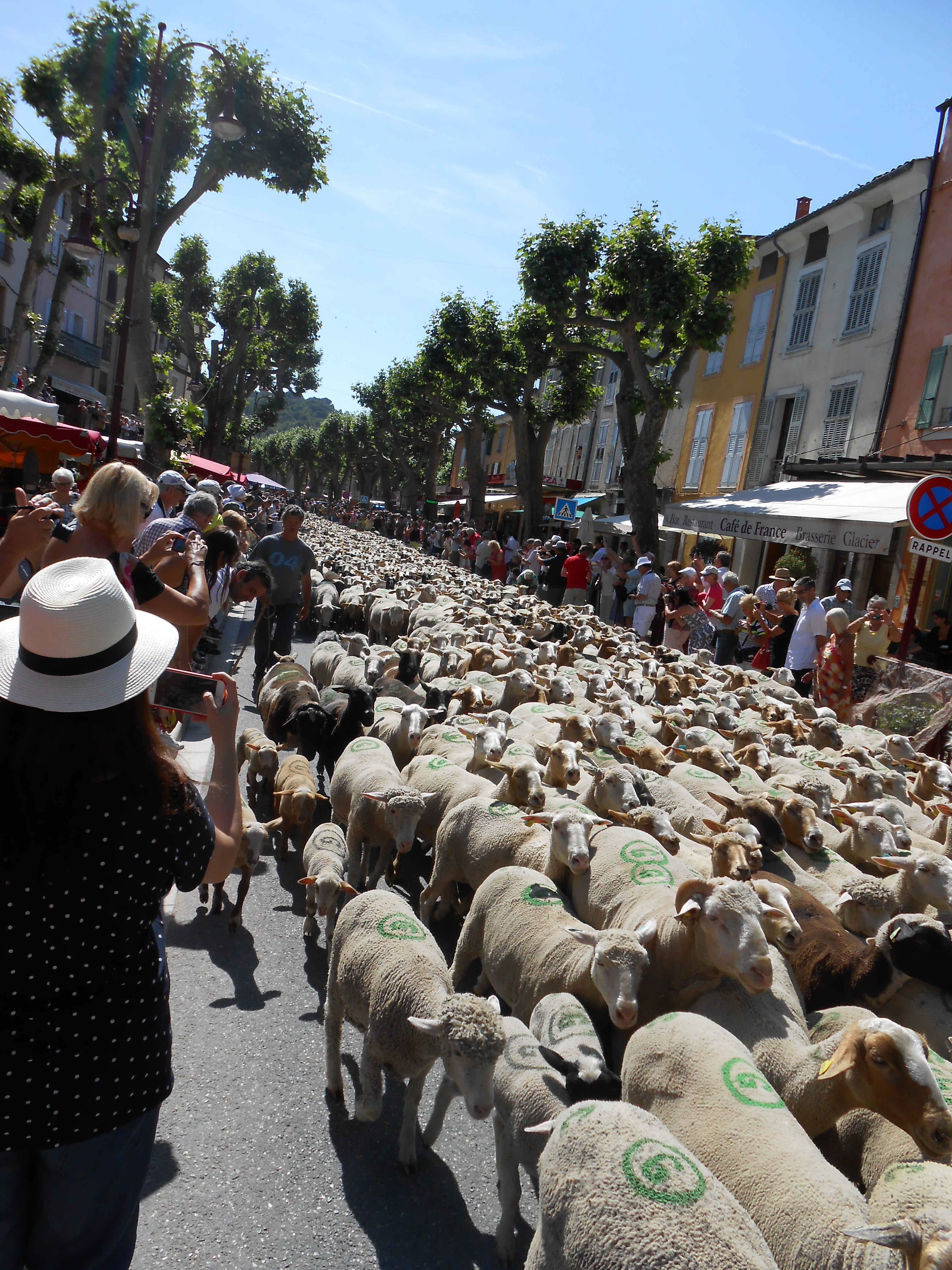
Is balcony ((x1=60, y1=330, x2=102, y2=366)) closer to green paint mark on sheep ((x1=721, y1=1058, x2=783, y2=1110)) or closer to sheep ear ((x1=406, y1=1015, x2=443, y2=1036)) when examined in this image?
sheep ear ((x1=406, y1=1015, x2=443, y2=1036))

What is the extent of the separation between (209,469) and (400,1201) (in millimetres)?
22408

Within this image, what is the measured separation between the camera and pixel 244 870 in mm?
4512

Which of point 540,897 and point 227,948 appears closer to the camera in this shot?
point 540,897

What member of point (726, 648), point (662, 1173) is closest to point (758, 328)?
point (726, 648)

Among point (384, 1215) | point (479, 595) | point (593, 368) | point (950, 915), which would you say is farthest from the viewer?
point (593, 368)

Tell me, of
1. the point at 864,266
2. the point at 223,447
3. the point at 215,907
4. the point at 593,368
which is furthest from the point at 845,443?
the point at 223,447

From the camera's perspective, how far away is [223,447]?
42688 millimetres

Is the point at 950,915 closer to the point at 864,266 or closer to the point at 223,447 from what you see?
the point at 864,266

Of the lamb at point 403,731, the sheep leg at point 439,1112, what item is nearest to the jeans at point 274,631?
the lamb at point 403,731

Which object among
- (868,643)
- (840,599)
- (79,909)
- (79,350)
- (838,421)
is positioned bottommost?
(79,909)

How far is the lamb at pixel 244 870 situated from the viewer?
446 centimetres

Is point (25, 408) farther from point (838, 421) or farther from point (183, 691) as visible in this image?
point (838, 421)

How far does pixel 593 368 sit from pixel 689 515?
16047 millimetres

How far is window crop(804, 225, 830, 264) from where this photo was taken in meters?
21.4
